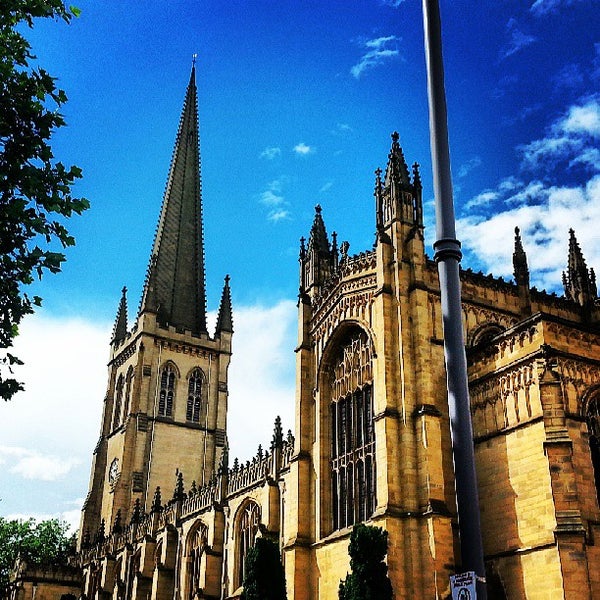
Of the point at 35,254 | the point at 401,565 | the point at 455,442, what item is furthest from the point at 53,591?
the point at 455,442

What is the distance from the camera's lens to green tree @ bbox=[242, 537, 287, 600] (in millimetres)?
27734

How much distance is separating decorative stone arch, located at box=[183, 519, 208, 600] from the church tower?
633 inches

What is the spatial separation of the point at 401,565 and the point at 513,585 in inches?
154

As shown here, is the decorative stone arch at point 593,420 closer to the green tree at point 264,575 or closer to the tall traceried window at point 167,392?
the green tree at point 264,575

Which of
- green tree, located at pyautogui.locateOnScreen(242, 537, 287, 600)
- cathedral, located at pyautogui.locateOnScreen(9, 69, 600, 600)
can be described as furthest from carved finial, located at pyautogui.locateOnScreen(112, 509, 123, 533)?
green tree, located at pyautogui.locateOnScreen(242, 537, 287, 600)

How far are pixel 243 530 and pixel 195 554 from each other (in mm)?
6396

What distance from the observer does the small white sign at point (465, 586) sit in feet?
24.3

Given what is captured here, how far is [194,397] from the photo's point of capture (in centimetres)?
6975

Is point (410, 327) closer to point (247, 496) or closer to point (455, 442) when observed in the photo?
point (247, 496)

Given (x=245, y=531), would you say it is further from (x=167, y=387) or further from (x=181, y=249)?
(x=181, y=249)

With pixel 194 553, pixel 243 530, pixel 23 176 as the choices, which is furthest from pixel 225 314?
pixel 23 176

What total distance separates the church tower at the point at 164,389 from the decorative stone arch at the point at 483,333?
125 feet

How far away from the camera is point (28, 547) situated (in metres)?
74.8

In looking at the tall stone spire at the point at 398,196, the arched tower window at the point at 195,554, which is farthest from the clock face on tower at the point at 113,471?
the tall stone spire at the point at 398,196
